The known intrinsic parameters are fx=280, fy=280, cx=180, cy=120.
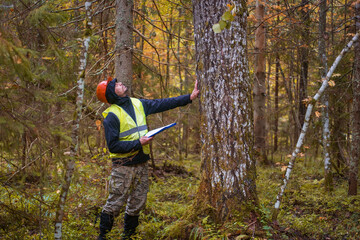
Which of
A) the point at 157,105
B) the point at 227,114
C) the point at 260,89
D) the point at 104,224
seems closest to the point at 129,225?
the point at 104,224

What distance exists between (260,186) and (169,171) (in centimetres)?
346

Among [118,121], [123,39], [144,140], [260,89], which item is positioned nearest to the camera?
[144,140]

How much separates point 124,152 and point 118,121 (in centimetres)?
46

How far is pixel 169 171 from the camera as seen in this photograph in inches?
380

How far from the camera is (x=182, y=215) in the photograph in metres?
4.60

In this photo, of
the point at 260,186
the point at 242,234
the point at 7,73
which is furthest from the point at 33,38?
the point at 260,186

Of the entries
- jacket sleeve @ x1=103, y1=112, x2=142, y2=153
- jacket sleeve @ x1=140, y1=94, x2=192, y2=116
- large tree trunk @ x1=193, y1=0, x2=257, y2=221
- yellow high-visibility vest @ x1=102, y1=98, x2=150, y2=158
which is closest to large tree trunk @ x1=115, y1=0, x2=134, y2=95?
jacket sleeve @ x1=140, y1=94, x2=192, y2=116

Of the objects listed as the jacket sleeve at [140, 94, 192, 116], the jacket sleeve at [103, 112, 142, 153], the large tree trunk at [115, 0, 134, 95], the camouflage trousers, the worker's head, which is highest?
the large tree trunk at [115, 0, 134, 95]

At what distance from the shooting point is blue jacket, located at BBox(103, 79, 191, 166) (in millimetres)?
4012

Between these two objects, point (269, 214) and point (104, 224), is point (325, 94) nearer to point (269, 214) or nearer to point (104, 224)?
point (269, 214)

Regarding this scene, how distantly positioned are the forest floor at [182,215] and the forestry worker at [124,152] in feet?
1.26

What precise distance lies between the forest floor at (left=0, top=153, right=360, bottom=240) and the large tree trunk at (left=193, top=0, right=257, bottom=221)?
1.09 feet

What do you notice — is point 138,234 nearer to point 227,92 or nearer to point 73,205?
point 73,205

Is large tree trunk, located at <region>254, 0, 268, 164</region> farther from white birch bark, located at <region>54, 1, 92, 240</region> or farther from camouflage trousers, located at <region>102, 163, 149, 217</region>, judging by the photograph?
white birch bark, located at <region>54, 1, 92, 240</region>
